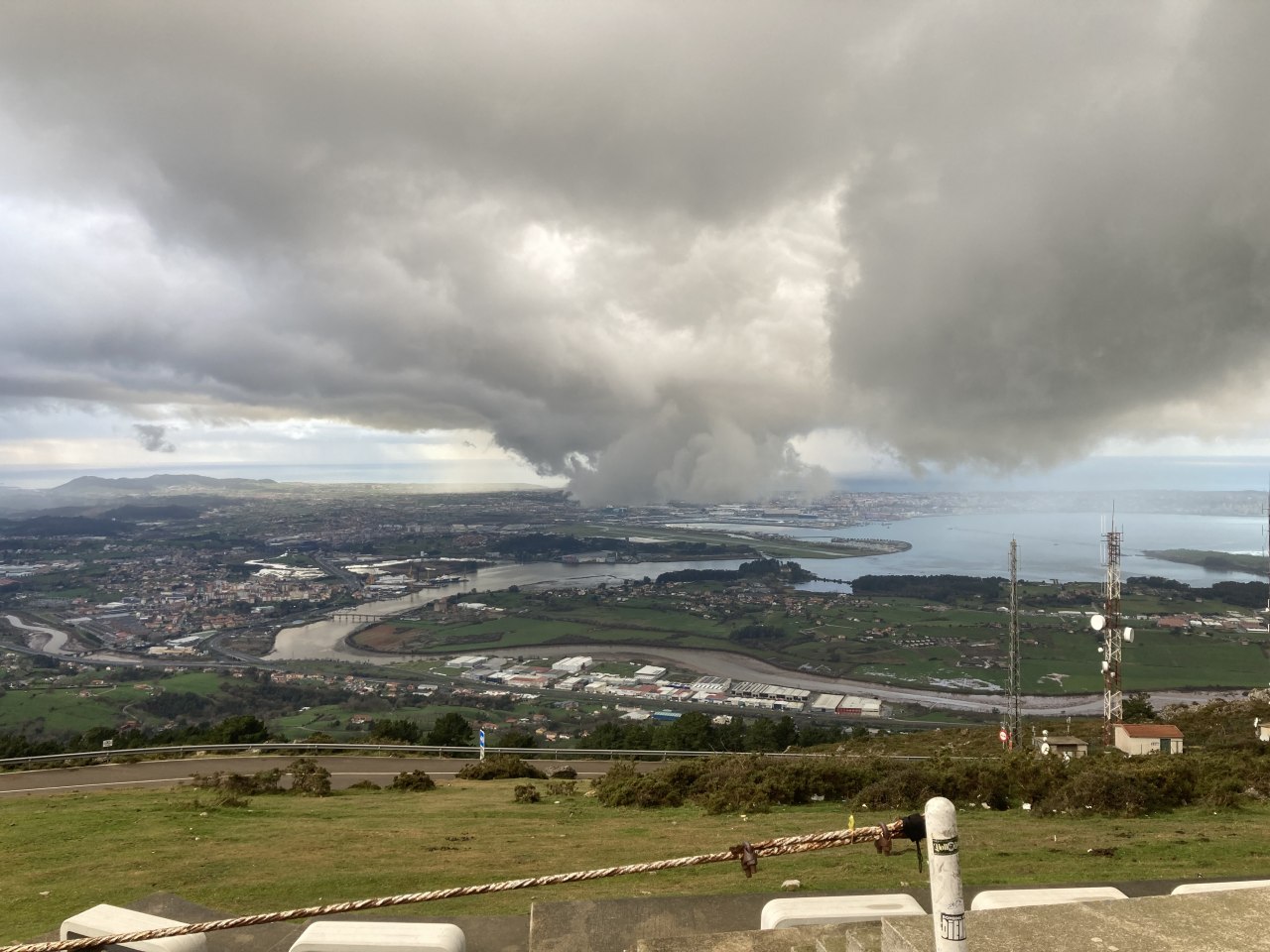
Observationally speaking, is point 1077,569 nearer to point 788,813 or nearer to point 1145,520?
point 1145,520

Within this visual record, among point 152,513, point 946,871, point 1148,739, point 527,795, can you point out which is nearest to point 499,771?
point 527,795

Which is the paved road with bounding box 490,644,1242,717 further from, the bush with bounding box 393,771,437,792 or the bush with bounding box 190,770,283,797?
the bush with bounding box 190,770,283,797

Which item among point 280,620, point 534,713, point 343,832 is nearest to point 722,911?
point 343,832

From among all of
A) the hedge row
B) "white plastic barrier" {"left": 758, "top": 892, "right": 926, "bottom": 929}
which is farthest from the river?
"white plastic barrier" {"left": 758, "top": 892, "right": 926, "bottom": 929}

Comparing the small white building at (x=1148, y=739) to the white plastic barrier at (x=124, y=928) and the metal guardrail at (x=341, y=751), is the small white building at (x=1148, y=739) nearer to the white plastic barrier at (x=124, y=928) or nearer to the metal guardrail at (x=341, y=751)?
the metal guardrail at (x=341, y=751)

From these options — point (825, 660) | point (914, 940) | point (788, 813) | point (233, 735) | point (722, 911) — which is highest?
point (914, 940)

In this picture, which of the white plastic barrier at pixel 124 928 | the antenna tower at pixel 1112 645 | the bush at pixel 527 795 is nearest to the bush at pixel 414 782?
the bush at pixel 527 795
